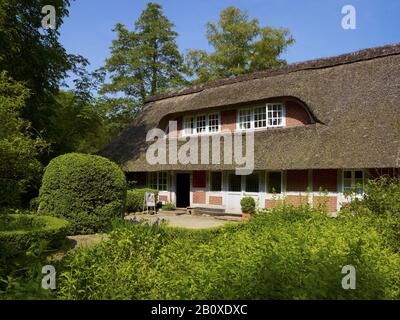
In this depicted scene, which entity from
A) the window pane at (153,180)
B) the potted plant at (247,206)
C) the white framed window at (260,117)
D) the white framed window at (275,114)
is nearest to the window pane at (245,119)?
the white framed window at (260,117)

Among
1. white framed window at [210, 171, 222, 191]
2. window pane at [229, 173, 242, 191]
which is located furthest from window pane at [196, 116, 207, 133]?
window pane at [229, 173, 242, 191]

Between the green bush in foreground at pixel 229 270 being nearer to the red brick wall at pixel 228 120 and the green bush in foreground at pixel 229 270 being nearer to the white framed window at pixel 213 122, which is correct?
the red brick wall at pixel 228 120

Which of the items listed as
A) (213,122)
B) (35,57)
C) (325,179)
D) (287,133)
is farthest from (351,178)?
(35,57)

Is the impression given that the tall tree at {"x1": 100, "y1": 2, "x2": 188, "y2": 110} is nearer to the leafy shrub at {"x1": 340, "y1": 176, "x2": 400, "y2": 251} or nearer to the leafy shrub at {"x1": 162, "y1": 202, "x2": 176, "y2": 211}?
the leafy shrub at {"x1": 162, "y1": 202, "x2": 176, "y2": 211}

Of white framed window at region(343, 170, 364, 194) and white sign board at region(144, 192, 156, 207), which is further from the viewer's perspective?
white sign board at region(144, 192, 156, 207)

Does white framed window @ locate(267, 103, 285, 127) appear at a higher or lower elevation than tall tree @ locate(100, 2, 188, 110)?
lower

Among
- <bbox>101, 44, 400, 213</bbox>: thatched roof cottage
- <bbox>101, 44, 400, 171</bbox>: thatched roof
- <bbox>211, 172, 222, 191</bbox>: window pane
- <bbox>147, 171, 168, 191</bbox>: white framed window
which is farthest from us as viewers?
<bbox>147, 171, 168, 191</bbox>: white framed window

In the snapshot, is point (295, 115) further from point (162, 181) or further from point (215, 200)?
point (162, 181)

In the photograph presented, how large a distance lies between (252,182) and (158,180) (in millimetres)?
7218

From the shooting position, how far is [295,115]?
64.8 feet

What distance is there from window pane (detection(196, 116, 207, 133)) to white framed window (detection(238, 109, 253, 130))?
8.47 feet

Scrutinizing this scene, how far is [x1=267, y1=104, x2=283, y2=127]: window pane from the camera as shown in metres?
20.3

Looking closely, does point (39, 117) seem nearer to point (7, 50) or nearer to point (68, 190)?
point (7, 50)

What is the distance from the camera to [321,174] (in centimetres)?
1731
